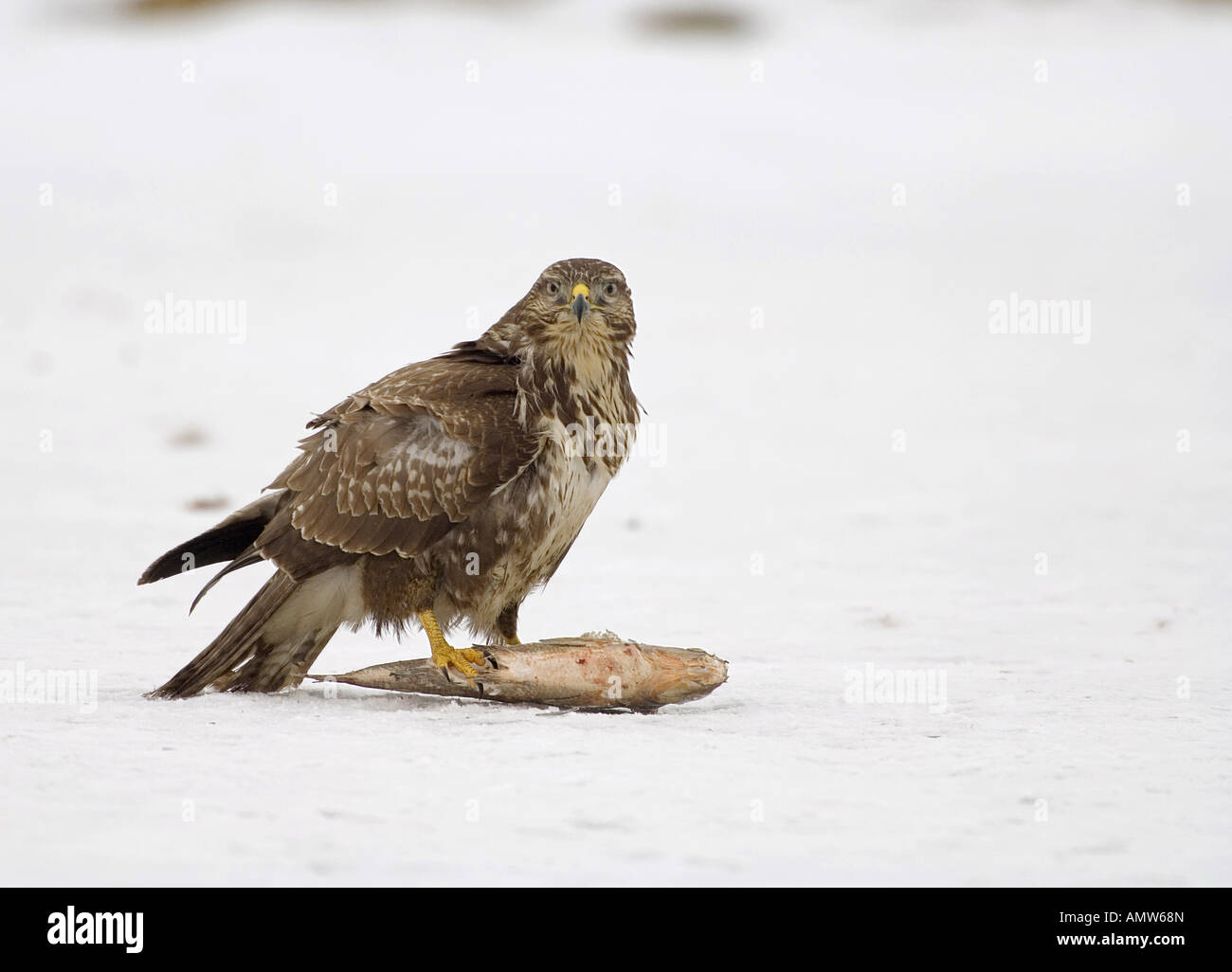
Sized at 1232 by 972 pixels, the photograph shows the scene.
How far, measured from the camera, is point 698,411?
12.9 m

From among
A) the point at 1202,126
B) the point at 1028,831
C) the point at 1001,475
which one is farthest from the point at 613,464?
the point at 1202,126

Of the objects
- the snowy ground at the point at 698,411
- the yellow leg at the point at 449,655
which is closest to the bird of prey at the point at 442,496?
the yellow leg at the point at 449,655

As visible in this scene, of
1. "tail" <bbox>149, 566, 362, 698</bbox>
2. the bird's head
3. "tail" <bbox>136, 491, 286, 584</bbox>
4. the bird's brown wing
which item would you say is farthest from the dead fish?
the bird's head

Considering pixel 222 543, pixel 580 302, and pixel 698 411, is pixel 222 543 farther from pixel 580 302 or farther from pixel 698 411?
pixel 698 411

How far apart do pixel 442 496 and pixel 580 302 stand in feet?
2.85

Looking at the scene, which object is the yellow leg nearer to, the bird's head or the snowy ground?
the snowy ground

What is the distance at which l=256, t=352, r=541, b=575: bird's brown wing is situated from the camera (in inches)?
222

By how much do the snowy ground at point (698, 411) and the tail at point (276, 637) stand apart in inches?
9.6

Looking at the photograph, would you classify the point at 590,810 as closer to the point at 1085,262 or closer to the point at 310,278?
the point at 310,278

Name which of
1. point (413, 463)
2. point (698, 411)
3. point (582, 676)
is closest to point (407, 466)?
point (413, 463)

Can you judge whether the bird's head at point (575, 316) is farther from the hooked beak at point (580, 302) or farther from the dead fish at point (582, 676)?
the dead fish at point (582, 676)

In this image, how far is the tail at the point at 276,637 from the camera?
18.8ft

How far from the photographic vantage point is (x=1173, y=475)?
11.1 m

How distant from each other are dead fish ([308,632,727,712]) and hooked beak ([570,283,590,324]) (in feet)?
3.86
